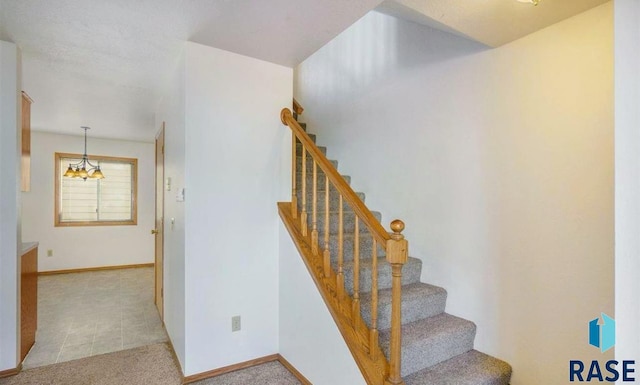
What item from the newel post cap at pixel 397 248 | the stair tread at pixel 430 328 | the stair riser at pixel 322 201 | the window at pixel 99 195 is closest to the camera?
the newel post cap at pixel 397 248

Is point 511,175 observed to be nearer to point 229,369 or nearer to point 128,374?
point 229,369

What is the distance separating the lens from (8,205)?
229 centimetres

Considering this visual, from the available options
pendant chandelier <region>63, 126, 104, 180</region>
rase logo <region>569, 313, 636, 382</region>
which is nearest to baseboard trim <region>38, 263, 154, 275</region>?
pendant chandelier <region>63, 126, 104, 180</region>

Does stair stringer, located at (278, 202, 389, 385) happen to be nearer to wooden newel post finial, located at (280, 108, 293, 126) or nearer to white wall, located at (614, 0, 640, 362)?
wooden newel post finial, located at (280, 108, 293, 126)

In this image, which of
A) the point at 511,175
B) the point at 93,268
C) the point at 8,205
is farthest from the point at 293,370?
the point at 93,268

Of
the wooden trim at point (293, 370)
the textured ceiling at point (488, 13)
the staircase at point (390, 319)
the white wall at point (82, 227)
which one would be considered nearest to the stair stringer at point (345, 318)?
the staircase at point (390, 319)

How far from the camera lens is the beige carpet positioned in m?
2.21

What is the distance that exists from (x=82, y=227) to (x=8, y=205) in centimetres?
371

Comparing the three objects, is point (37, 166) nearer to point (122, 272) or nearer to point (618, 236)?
point (122, 272)

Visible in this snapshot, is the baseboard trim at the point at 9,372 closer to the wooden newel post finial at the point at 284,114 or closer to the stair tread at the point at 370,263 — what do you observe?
the stair tread at the point at 370,263

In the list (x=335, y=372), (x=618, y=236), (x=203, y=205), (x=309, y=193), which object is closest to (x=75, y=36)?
(x=203, y=205)

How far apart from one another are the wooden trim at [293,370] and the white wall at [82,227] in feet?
15.0

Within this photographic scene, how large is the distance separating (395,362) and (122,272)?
17.9ft

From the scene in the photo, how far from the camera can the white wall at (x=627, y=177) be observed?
698 mm
